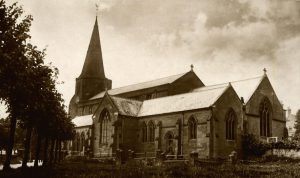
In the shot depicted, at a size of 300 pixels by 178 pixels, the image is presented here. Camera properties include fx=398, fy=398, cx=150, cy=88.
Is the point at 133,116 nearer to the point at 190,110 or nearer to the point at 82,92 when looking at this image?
the point at 190,110

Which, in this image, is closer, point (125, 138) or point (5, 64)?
point (5, 64)

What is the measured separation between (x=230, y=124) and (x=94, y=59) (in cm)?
3818

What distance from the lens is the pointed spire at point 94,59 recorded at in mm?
78875

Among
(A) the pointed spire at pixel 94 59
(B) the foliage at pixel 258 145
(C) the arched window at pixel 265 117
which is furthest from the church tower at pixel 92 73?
(B) the foliage at pixel 258 145

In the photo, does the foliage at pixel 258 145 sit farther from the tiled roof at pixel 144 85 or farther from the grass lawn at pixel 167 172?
the tiled roof at pixel 144 85

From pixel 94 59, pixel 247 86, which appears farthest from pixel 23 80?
pixel 94 59

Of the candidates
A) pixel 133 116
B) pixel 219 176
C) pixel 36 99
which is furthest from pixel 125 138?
pixel 219 176

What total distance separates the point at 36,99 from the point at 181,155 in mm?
21344

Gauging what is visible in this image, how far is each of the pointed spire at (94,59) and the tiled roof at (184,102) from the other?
73.8 feet

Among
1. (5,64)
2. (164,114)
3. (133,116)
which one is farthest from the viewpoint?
(133,116)

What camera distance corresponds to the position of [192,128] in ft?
157

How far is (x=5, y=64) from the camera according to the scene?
70.2 feet

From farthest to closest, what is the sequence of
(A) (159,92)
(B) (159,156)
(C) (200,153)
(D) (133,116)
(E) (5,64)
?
1. (A) (159,92)
2. (D) (133,116)
3. (C) (200,153)
4. (B) (159,156)
5. (E) (5,64)

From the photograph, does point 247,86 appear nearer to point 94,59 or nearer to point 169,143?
point 169,143
